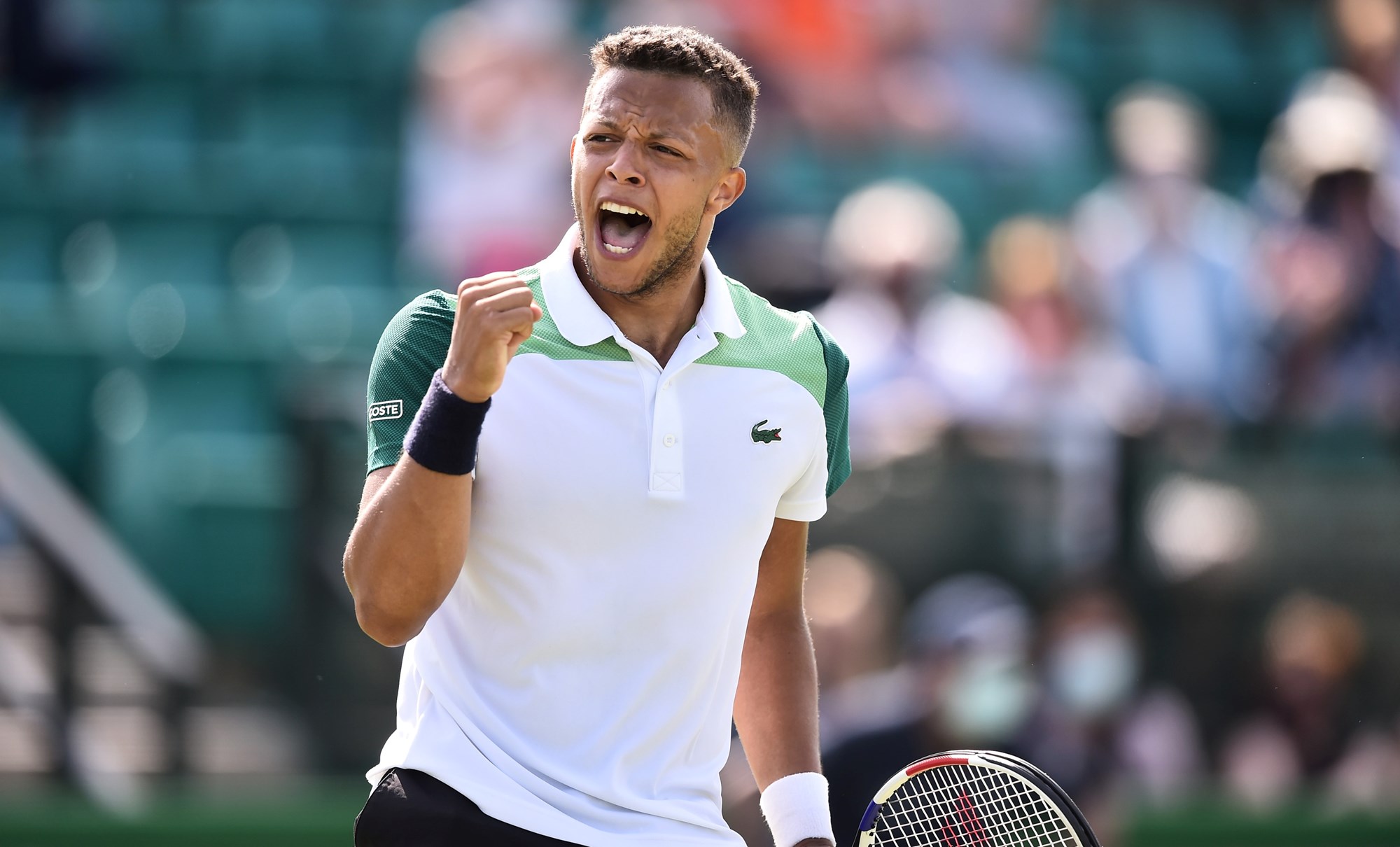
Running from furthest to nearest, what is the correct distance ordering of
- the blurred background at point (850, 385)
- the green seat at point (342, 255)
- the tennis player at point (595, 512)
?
the green seat at point (342, 255)
the blurred background at point (850, 385)
the tennis player at point (595, 512)

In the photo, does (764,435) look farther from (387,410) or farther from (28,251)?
(28,251)

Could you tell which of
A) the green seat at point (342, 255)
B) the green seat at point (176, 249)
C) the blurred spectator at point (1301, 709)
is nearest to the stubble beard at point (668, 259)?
the blurred spectator at point (1301, 709)

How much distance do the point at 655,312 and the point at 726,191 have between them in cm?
23

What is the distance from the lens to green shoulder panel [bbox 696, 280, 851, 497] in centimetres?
301

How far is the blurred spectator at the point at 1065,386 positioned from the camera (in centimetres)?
705

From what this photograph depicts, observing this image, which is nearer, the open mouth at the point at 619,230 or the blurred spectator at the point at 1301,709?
the open mouth at the point at 619,230

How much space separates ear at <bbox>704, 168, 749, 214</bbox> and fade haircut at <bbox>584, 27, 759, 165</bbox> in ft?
0.09

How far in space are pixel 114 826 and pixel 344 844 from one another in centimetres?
78

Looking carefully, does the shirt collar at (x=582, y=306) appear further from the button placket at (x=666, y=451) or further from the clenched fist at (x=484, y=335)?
the clenched fist at (x=484, y=335)

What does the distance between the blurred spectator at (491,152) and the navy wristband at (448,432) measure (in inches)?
212

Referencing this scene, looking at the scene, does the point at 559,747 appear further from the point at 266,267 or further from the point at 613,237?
the point at 266,267

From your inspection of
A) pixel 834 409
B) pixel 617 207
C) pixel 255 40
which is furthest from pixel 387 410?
pixel 255 40

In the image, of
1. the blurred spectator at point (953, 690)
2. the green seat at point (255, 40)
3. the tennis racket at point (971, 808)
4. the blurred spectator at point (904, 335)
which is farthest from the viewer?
the green seat at point (255, 40)

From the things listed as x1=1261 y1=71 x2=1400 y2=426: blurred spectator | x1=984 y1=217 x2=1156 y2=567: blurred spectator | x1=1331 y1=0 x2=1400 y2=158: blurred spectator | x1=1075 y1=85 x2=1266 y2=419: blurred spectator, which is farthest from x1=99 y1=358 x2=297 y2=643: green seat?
x1=1331 y1=0 x2=1400 y2=158: blurred spectator
